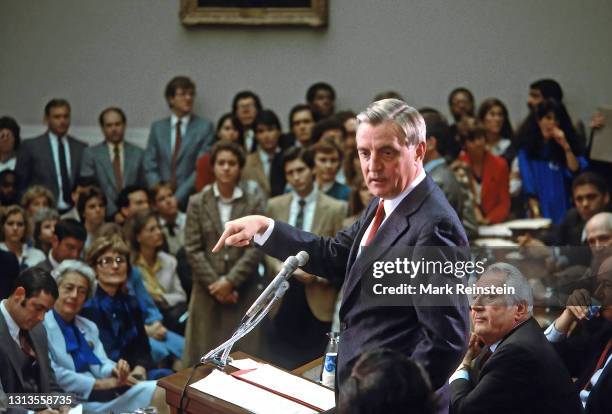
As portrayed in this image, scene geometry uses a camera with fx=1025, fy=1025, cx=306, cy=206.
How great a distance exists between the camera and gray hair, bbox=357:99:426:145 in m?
3.00

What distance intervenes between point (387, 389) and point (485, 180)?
479cm

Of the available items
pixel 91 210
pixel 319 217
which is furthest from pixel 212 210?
pixel 91 210

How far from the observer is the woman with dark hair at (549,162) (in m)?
7.03

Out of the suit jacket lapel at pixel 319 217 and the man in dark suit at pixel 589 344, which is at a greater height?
the suit jacket lapel at pixel 319 217

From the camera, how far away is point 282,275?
10.2ft

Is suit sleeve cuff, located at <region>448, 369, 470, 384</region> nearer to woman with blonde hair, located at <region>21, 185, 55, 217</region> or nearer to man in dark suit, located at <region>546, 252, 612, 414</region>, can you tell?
man in dark suit, located at <region>546, 252, 612, 414</region>

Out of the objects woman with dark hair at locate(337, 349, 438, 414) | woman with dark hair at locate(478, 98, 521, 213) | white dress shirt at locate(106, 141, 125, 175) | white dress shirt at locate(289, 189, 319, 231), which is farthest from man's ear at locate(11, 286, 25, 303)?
woman with dark hair at locate(337, 349, 438, 414)

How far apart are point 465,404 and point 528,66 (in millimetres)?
5219

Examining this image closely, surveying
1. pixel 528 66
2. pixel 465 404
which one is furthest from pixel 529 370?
pixel 528 66

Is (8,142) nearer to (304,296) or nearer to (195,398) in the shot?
(304,296)

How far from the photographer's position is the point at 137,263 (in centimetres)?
670

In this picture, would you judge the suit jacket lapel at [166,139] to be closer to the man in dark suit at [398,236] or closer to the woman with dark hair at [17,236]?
the woman with dark hair at [17,236]

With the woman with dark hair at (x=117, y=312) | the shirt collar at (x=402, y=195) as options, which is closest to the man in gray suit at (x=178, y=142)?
the woman with dark hair at (x=117, y=312)

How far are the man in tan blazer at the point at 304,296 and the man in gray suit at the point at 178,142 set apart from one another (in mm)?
1252
